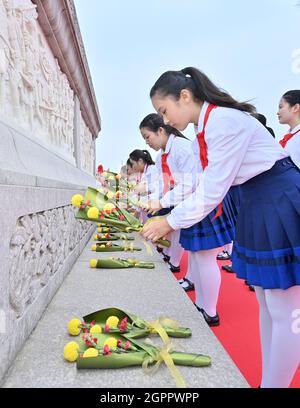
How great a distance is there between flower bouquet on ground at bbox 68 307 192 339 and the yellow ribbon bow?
118 millimetres

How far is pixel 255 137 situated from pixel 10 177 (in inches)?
31.4

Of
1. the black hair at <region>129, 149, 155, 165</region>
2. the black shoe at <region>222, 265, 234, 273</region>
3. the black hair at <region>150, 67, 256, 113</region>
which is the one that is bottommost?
the black shoe at <region>222, 265, 234, 273</region>

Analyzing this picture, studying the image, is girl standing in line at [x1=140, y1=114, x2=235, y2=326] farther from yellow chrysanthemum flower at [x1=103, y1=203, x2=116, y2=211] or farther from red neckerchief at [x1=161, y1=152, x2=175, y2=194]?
yellow chrysanthemum flower at [x1=103, y1=203, x2=116, y2=211]

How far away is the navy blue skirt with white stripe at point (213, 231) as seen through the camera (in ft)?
6.41

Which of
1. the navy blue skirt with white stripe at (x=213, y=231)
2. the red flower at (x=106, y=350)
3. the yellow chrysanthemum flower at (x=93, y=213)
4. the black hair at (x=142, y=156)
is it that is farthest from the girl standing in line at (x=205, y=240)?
the black hair at (x=142, y=156)

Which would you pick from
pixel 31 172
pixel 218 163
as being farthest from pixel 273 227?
pixel 31 172

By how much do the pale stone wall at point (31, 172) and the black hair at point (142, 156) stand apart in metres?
1.30

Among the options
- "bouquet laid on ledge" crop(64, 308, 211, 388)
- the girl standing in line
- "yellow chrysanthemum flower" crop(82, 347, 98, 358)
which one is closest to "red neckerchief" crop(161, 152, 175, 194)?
the girl standing in line

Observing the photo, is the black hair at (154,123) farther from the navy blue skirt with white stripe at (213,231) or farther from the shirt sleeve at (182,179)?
the navy blue skirt with white stripe at (213,231)

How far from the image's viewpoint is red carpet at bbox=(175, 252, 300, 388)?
1411 millimetres

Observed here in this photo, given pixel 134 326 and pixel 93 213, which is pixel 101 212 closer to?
pixel 93 213

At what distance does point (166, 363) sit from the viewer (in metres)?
0.87

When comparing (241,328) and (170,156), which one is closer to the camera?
(241,328)

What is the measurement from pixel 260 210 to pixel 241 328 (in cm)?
100
